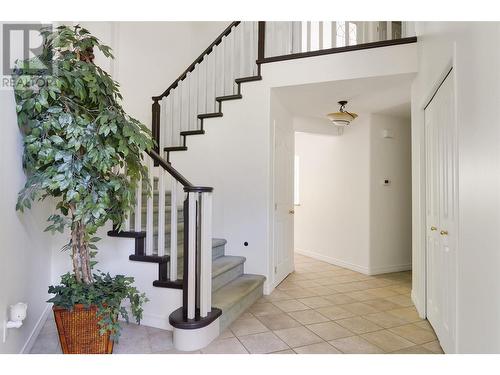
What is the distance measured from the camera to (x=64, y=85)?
1973mm

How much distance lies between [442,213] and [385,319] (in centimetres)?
117

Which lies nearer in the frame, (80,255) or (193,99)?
(80,255)

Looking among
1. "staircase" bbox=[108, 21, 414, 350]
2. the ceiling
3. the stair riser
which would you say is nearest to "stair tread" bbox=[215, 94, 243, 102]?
"staircase" bbox=[108, 21, 414, 350]

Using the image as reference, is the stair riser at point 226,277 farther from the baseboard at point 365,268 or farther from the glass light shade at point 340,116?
the glass light shade at point 340,116

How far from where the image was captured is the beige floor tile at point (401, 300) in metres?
3.40

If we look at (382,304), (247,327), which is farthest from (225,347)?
(382,304)

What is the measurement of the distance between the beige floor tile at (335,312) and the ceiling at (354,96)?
2.36 m

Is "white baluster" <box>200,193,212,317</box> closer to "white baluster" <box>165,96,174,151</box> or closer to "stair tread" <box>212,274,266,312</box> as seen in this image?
"stair tread" <box>212,274,266,312</box>

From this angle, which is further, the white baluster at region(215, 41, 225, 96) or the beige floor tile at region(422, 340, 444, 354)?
the white baluster at region(215, 41, 225, 96)

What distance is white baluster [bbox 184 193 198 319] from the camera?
233cm

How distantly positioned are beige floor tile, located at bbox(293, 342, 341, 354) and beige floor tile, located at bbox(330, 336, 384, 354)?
54mm

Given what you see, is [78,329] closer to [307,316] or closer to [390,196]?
[307,316]

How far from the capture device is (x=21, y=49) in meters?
2.01
